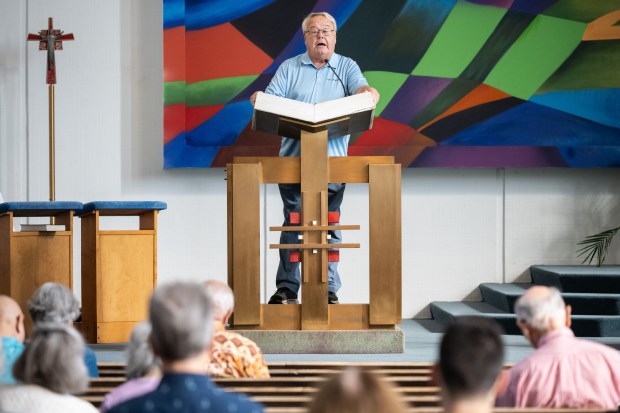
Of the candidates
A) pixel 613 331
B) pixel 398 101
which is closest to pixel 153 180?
pixel 398 101

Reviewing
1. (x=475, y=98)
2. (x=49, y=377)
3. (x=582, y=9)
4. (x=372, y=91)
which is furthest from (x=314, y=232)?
(x=582, y=9)

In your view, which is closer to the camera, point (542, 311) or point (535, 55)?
point (542, 311)

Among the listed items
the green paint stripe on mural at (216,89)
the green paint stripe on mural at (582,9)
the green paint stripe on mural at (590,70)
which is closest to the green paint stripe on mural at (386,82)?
the green paint stripe on mural at (216,89)

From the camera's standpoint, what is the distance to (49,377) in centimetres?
220

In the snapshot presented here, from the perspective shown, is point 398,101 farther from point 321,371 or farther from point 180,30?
point 321,371

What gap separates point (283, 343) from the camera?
16.0 feet

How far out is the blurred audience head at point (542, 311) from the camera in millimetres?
2893

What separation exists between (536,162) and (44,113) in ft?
12.6

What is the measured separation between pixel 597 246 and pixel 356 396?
6179 millimetres

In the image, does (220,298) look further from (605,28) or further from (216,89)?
(605,28)

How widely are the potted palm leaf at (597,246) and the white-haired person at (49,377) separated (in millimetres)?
5732

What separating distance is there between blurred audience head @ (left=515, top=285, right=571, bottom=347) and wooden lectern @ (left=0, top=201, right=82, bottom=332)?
3238mm

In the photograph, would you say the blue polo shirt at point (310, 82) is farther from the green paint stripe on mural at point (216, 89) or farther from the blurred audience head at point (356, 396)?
the blurred audience head at point (356, 396)

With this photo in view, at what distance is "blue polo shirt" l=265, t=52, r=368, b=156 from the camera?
214 inches
